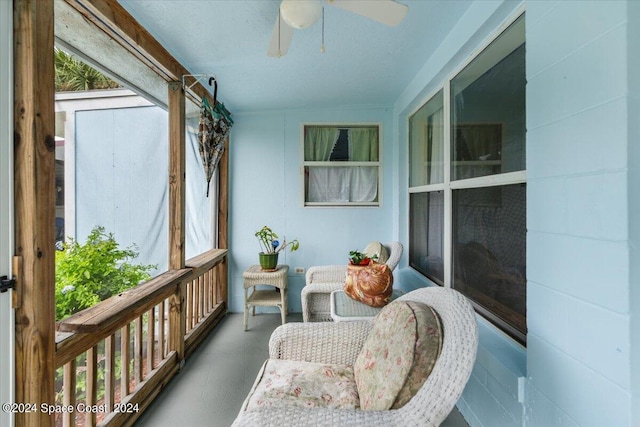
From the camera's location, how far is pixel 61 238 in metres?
1.77

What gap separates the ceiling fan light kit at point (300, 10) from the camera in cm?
122

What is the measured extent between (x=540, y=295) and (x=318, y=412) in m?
0.95

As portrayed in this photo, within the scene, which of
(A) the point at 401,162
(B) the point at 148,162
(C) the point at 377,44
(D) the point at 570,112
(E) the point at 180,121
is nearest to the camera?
(D) the point at 570,112

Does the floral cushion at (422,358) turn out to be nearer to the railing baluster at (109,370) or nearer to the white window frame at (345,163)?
the railing baluster at (109,370)

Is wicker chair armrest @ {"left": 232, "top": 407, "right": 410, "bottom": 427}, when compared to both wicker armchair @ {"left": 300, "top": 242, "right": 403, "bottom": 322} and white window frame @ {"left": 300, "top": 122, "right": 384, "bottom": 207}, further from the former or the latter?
white window frame @ {"left": 300, "top": 122, "right": 384, "bottom": 207}

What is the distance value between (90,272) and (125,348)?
509mm

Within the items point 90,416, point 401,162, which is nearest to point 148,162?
point 90,416

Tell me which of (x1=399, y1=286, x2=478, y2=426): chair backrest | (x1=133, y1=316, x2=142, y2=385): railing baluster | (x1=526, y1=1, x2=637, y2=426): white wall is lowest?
(x1=133, y1=316, x2=142, y2=385): railing baluster

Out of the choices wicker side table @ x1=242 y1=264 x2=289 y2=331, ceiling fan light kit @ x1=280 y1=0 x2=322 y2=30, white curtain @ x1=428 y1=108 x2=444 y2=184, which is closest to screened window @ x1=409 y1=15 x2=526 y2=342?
white curtain @ x1=428 y1=108 x2=444 y2=184

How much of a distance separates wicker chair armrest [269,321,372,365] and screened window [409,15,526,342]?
0.74 m

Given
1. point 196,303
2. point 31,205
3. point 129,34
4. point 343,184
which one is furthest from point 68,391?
point 343,184

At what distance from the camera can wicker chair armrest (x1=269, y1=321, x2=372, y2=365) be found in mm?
1590

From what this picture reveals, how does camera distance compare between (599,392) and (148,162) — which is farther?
(148,162)

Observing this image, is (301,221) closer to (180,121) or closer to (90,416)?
(180,121)
